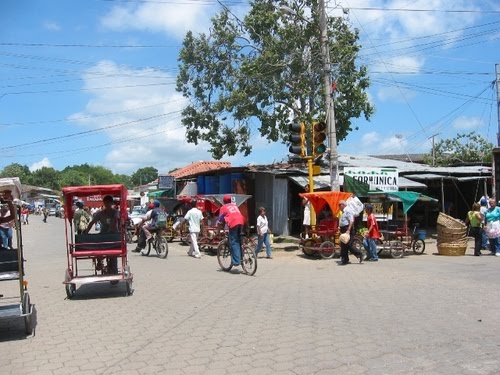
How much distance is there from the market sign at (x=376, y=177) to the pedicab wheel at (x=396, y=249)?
3.07 m

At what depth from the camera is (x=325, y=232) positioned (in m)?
16.2

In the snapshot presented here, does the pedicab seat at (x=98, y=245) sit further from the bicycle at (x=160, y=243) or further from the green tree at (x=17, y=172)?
the green tree at (x=17, y=172)

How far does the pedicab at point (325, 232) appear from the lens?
16203 millimetres

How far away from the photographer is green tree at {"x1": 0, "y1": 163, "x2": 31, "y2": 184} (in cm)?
11019

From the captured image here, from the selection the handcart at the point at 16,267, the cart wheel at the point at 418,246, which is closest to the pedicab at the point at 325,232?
the cart wheel at the point at 418,246

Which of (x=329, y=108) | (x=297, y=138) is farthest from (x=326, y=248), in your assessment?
(x=329, y=108)

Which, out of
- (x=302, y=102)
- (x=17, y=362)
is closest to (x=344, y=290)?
(x=17, y=362)

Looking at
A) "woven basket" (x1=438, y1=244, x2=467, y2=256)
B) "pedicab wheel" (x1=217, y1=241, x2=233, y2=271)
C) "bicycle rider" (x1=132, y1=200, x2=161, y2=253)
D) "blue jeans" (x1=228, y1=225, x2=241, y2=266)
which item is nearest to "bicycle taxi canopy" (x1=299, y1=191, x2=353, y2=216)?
"woven basket" (x1=438, y1=244, x2=467, y2=256)

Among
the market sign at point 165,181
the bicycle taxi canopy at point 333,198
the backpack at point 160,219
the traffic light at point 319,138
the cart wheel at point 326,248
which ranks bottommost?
the cart wheel at point 326,248

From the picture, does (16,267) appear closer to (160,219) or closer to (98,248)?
(98,248)

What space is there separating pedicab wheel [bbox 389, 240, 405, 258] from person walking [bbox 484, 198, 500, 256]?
2577mm

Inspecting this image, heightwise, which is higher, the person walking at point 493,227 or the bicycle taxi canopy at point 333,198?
the bicycle taxi canopy at point 333,198

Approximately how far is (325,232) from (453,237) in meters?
4.15

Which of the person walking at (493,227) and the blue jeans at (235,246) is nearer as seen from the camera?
the blue jeans at (235,246)
